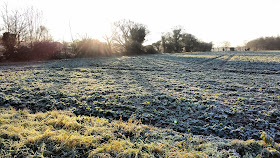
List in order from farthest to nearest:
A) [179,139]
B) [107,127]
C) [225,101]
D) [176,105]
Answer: [225,101], [176,105], [107,127], [179,139]

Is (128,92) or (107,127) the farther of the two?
(128,92)

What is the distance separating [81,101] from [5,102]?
300 cm

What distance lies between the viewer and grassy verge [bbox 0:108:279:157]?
3.45 meters

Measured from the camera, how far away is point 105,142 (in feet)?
12.8

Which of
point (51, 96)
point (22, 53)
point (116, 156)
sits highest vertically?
point (22, 53)

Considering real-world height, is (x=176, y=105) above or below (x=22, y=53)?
below

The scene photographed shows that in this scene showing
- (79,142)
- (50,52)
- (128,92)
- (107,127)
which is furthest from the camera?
(50,52)

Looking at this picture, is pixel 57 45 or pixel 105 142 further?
pixel 57 45

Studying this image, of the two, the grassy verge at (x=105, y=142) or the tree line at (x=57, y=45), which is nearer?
the grassy verge at (x=105, y=142)

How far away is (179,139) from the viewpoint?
416 cm

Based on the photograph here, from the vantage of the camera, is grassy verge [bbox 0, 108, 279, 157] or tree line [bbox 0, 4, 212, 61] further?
tree line [bbox 0, 4, 212, 61]

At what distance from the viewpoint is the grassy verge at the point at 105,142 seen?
11.3ft

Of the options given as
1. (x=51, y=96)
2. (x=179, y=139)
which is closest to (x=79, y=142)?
(x=179, y=139)

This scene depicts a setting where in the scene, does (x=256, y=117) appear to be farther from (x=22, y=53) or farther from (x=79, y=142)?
(x=22, y=53)
